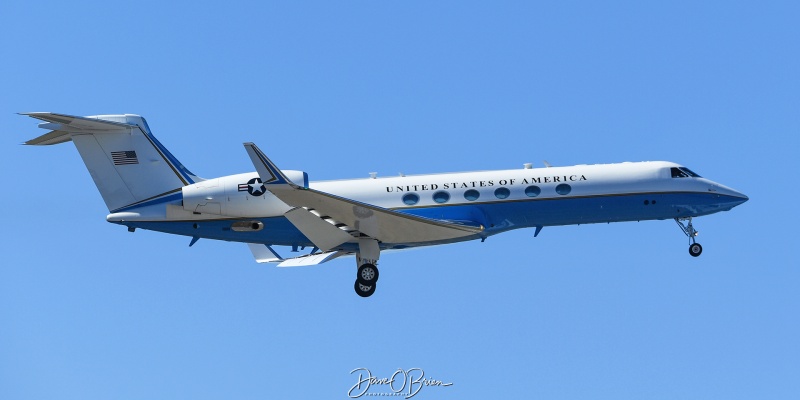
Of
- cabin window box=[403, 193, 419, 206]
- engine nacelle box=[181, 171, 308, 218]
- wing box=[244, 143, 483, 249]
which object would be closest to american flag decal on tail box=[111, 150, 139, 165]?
engine nacelle box=[181, 171, 308, 218]

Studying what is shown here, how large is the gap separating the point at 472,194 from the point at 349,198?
3275mm

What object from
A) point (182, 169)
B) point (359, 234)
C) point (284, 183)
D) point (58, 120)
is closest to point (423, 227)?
point (359, 234)

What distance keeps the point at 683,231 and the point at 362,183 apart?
9.30 metres

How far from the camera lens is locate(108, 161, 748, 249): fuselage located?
33562 millimetres

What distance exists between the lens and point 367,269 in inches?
1304

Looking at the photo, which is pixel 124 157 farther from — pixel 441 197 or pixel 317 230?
pixel 441 197

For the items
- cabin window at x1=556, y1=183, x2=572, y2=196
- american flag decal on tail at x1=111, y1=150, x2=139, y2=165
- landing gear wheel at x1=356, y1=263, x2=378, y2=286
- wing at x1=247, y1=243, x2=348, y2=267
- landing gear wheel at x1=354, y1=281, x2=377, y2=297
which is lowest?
landing gear wheel at x1=354, y1=281, x2=377, y2=297

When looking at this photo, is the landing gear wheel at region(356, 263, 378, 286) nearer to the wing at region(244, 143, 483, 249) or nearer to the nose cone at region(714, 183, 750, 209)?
the wing at region(244, 143, 483, 249)

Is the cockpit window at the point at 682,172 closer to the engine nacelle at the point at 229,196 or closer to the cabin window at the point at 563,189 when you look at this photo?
the cabin window at the point at 563,189

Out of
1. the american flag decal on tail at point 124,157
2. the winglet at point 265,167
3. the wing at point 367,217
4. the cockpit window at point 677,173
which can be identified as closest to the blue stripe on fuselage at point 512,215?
the cockpit window at point 677,173

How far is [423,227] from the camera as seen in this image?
32.4 meters

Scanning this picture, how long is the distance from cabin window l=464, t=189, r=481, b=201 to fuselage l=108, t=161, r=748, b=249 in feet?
0.09

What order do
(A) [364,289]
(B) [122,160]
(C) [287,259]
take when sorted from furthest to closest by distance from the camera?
(C) [287,259], (B) [122,160], (A) [364,289]

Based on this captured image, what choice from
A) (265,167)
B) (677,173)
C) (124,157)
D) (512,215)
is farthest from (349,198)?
(677,173)
